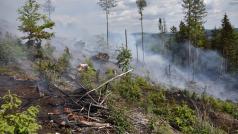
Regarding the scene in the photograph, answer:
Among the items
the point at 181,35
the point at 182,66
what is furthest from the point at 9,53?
the point at 182,66

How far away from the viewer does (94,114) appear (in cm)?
1104

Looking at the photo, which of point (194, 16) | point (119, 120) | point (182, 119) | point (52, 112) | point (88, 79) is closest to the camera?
point (119, 120)

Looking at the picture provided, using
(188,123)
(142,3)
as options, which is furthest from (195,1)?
(188,123)

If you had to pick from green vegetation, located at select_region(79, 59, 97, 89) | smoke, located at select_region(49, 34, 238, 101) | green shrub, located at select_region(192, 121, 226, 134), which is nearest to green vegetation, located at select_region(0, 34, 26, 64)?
smoke, located at select_region(49, 34, 238, 101)

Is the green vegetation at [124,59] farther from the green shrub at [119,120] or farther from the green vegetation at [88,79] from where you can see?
the green shrub at [119,120]

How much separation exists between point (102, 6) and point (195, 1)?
18.3 m

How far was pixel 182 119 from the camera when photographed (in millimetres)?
14398

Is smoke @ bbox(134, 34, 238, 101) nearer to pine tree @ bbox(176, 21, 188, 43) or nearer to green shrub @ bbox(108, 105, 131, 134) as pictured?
pine tree @ bbox(176, 21, 188, 43)

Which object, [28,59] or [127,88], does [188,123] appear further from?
[28,59]

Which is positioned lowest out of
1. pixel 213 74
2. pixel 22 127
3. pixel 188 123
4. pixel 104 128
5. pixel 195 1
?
pixel 213 74

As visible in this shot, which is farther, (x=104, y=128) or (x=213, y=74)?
(x=213, y=74)

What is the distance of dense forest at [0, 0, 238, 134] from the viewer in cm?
1045

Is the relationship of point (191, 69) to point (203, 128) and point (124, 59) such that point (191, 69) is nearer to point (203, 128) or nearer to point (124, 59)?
point (124, 59)

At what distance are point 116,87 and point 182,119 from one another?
483 cm
